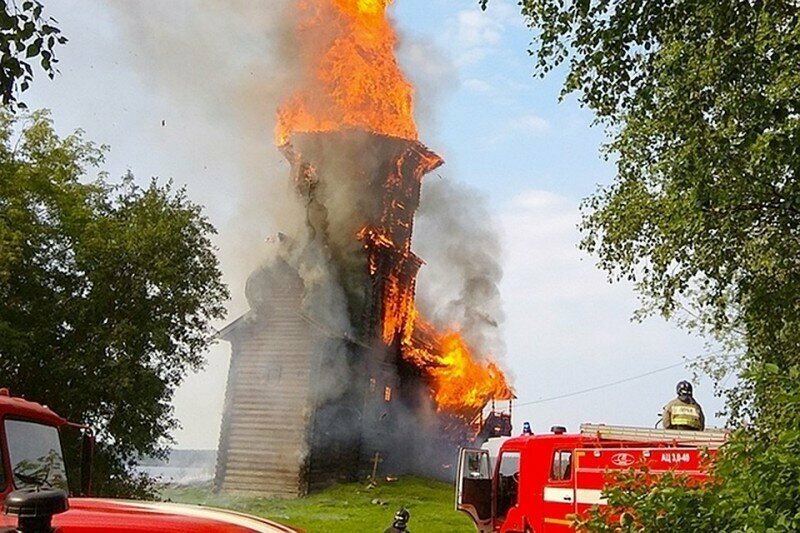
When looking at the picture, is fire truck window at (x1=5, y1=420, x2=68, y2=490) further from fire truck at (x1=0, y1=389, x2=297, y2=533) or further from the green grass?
the green grass

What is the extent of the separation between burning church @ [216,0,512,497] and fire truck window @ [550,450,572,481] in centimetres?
1488

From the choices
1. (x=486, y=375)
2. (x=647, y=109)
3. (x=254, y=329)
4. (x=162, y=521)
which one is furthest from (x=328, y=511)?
(x=162, y=521)

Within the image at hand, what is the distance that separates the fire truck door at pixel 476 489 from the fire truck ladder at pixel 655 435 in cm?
289

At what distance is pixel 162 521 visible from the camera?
429cm

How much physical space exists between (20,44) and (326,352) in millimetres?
24336

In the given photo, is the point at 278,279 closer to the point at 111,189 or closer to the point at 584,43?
the point at 111,189

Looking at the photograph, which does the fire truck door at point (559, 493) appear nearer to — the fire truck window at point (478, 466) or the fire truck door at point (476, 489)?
the fire truck door at point (476, 489)

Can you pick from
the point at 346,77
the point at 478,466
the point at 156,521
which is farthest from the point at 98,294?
the point at 346,77

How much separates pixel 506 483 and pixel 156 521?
1276cm

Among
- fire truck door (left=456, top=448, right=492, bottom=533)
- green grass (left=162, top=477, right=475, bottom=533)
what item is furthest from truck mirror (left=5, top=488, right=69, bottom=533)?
green grass (left=162, top=477, right=475, bottom=533)

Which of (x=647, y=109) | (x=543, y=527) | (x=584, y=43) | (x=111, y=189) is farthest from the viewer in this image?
(x=111, y=189)

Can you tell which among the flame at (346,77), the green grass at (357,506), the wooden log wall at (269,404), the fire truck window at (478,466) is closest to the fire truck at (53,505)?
the fire truck window at (478,466)

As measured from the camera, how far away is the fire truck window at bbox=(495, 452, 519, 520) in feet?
51.3

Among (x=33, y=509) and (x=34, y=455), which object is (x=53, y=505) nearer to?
(x=33, y=509)
